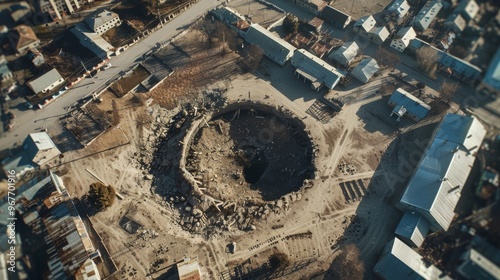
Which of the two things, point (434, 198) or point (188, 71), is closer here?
point (434, 198)

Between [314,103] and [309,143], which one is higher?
[314,103]

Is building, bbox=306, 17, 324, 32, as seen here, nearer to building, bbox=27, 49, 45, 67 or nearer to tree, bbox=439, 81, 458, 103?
tree, bbox=439, 81, 458, 103

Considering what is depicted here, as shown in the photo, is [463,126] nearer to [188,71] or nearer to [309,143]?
[309,143]

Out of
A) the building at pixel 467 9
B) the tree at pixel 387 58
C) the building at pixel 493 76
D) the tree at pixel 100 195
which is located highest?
the building at pixel 467 9

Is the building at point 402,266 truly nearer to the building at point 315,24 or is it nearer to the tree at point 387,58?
the tree at point 387,58

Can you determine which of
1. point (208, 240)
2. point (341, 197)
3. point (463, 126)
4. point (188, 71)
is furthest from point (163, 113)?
point (463, 126)

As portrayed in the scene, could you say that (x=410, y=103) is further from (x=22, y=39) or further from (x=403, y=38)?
(x=22, y=39)

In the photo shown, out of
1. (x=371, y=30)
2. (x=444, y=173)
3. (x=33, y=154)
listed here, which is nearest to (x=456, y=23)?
(x=371, y=30)

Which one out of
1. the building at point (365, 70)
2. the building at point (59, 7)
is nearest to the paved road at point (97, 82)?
the building at point (59, 7)
